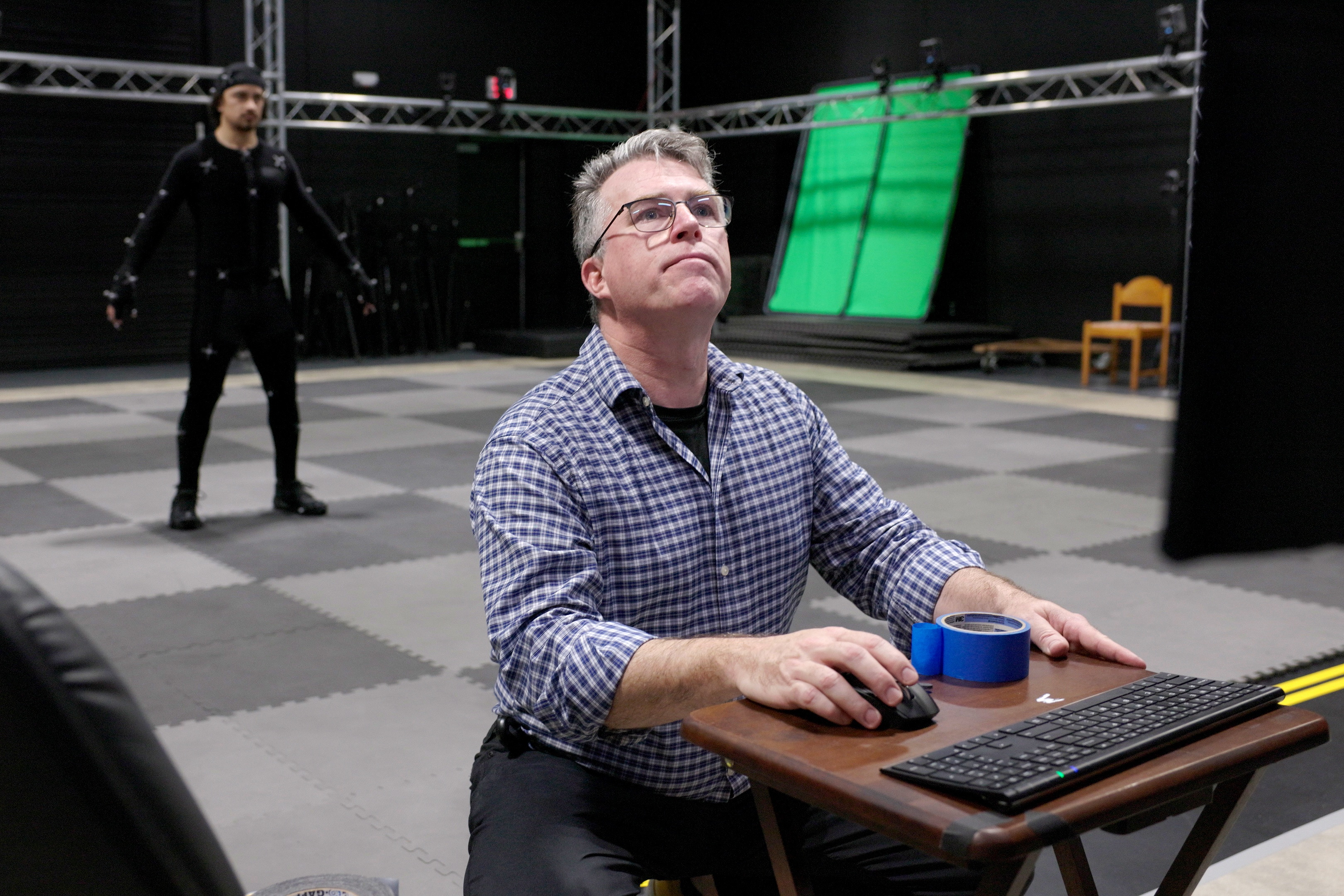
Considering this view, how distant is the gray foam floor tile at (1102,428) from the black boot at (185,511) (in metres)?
5.40

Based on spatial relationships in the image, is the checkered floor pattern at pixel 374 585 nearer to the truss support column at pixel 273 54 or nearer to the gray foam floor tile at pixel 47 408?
the gray foam floor tile at pixel 47 408

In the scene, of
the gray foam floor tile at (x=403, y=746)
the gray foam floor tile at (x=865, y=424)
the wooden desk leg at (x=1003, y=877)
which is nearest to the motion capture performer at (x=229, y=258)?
the gray foam floor tile at (x=403, y=746)

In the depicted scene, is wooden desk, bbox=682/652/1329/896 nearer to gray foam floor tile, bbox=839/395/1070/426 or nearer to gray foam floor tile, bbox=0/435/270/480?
gray foam floor tile, bbox=0/435/270/480

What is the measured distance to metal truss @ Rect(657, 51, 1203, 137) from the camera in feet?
35.7

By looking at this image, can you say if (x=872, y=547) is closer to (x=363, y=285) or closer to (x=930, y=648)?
(x=930, y=648)

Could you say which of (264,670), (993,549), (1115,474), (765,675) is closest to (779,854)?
(765,675)

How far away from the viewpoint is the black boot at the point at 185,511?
595cm

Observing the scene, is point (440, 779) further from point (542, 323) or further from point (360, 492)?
point (542, 323)

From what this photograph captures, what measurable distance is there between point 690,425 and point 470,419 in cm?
749

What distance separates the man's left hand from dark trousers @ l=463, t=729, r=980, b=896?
384mm

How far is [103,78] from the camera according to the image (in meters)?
13.0

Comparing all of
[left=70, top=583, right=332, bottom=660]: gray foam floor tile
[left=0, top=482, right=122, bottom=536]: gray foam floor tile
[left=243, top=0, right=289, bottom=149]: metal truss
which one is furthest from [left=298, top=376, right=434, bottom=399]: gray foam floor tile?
[left=70, top=583, right=332, bottom=660]: gray foam floor tile

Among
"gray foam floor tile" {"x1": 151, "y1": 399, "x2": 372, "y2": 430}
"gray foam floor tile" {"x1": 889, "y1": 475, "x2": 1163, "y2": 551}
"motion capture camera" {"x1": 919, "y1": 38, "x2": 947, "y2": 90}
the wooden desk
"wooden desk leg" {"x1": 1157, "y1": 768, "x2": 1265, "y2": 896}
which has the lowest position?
"gray foam floor tile" {"x1": 889, "y1": 475, "x2": 1163, "y2": 551}

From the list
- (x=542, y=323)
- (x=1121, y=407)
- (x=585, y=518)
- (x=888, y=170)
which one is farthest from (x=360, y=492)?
(x=542, y=323)
